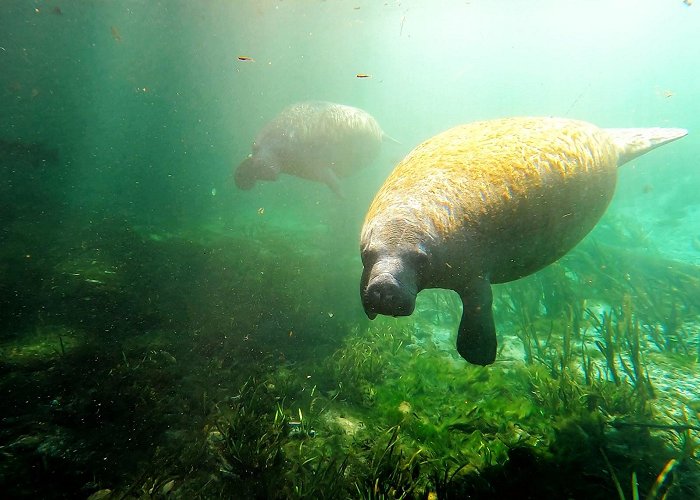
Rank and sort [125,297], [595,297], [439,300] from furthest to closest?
1. [439,300]
2. [595,297]
3. [125,297]

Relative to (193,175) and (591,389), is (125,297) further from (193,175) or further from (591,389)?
(193,175)

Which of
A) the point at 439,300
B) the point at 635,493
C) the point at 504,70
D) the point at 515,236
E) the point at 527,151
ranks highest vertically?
the point at 504,70

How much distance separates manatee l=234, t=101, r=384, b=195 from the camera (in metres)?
9.07

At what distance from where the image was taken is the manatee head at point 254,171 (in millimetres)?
8977

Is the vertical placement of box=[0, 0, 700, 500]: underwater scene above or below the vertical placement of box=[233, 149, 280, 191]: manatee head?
below

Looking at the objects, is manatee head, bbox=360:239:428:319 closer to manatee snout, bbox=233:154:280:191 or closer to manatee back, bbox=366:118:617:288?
manatee back, bbox=366:118:617:288

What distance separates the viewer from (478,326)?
344cm

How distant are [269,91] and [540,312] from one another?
52.5m

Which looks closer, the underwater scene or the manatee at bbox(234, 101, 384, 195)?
the underwater scene

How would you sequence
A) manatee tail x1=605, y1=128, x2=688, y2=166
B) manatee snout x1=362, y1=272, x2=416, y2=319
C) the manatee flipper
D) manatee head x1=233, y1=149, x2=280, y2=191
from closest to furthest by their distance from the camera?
1. manatee snout x1=362, y1=272, x2=416, y2=319
2. the manatee flipper
3. manatee tail x1=605, y1=128, x2=688, y2=166
4. manatee head x1=233, y1=149, x2=280, y2=191

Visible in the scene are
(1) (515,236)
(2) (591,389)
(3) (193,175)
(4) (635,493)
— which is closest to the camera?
(4) (635,493)

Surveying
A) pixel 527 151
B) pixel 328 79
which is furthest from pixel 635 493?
pixel 328 79

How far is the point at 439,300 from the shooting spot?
9.84 metres

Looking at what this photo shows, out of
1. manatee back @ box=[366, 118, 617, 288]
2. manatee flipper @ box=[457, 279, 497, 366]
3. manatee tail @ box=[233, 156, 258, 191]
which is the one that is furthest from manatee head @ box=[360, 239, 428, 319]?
manatee tail @ box=[233, 156, 258, 191]
